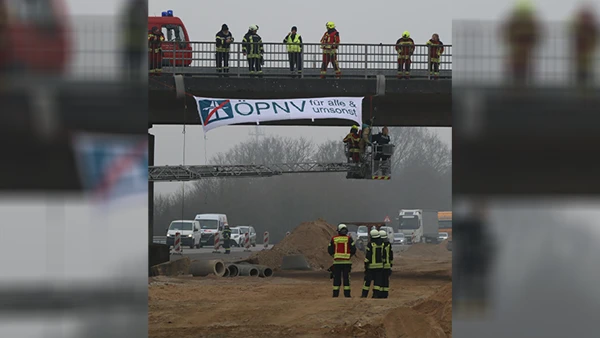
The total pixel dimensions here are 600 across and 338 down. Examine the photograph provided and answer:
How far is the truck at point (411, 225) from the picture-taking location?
71.6m

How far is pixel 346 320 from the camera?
1636cm

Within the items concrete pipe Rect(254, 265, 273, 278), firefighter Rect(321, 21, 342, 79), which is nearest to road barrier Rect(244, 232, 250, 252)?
concrete pipe Rect(254, 265, 273, 278)

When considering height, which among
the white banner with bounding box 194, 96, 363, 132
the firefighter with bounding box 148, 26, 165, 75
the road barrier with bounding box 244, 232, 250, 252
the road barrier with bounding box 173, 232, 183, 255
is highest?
the firefighter with bounding box 148, 26, 165, 75

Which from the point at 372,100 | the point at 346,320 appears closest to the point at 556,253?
the point at 346,320

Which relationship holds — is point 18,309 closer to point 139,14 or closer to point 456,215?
point 139,14

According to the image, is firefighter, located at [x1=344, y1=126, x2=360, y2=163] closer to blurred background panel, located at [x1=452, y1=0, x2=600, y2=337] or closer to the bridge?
the bridge

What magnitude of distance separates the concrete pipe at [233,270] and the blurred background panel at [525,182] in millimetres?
25050

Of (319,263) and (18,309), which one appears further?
(319,263)

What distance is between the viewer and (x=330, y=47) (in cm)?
2833

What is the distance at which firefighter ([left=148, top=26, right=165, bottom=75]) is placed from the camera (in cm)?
2658

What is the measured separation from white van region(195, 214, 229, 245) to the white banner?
27.1 m

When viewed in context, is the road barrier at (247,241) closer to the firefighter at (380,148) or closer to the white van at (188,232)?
the white van at (188,232)

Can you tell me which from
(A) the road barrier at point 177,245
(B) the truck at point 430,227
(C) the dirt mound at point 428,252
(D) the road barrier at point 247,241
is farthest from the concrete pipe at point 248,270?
(B) the truck at point 430,227

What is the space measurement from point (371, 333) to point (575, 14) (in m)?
9.56
